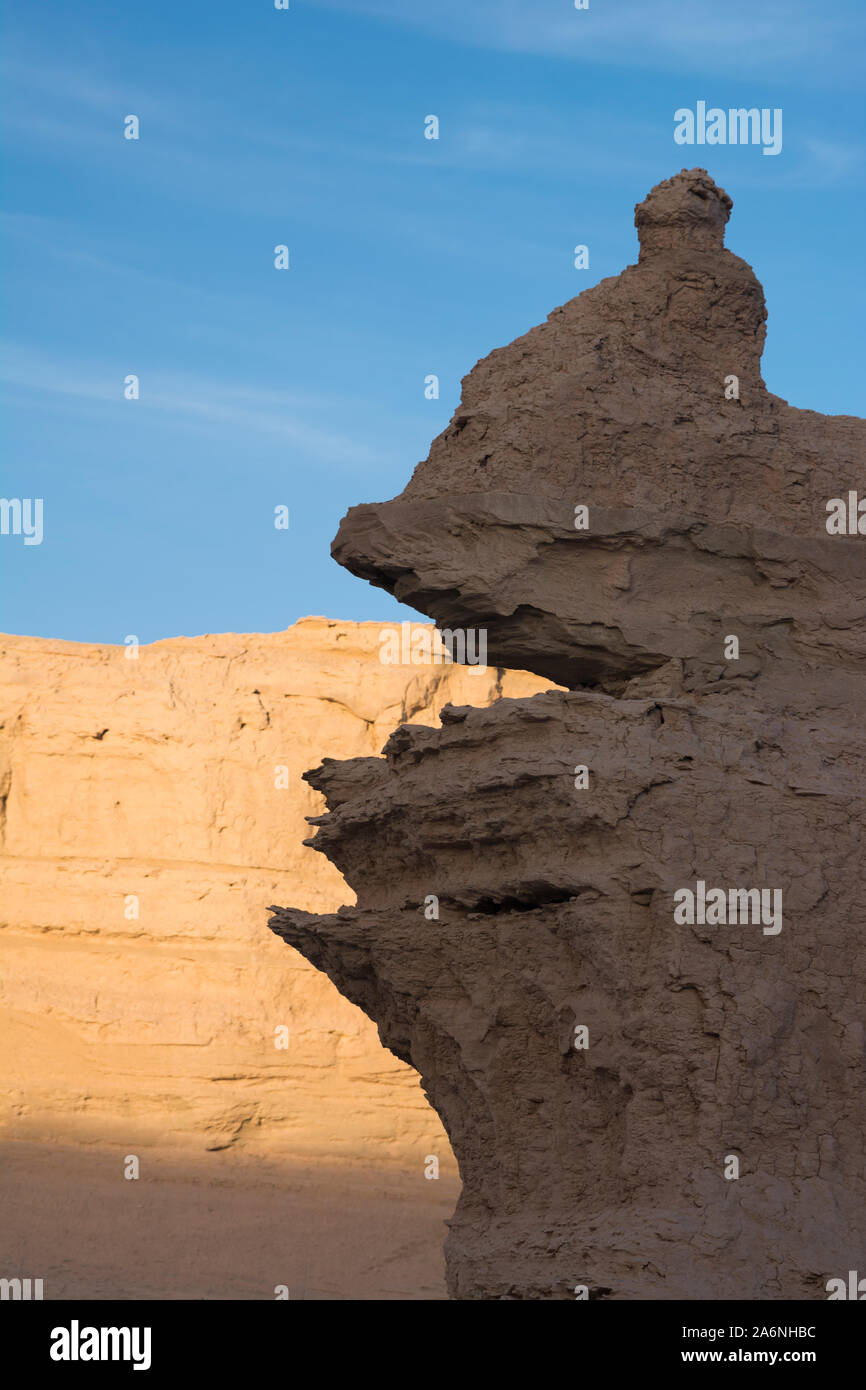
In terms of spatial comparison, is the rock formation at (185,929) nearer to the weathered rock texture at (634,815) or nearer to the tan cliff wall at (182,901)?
the tan cliff wall at (182,901)

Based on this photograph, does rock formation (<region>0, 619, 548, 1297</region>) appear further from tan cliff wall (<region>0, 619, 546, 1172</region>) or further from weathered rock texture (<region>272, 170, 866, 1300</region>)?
weathered rock texture (<region>272, 170, 866, 1300</region>)

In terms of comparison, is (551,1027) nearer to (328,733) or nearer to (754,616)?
(754,616)

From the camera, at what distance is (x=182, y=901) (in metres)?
21.2

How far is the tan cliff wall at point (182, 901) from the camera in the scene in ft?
66.2

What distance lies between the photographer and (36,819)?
843 inches

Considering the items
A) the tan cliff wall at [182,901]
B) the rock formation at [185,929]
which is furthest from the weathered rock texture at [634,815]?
the tan cliff wall at [182,901]

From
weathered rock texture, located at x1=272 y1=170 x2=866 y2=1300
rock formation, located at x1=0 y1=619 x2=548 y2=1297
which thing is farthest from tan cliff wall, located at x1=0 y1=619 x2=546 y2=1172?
weathered rock texture, located at x1=272 y1=170 x2=866 y2=1300

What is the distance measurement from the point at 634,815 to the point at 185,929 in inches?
596

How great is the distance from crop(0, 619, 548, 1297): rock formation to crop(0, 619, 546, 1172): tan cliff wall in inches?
1.1

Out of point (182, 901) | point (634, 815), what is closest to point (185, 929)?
point (182, 901)

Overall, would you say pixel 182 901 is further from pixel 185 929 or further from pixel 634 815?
pixel 634 815

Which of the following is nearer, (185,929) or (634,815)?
(634,815)

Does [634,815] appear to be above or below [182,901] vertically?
below

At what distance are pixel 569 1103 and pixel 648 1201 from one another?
0.76 meters
